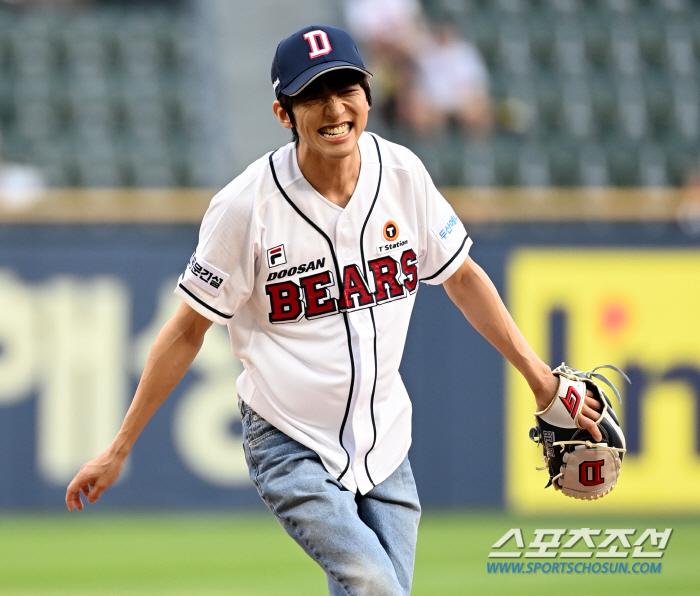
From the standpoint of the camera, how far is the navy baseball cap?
3.52 meters

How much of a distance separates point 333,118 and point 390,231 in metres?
0.45

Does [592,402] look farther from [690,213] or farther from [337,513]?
[690,213]

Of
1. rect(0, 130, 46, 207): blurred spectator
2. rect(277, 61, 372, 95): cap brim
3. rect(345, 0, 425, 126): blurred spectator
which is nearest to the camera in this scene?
rect(277, 61, 372, 95): cap brim

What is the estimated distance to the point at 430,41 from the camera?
11.0m

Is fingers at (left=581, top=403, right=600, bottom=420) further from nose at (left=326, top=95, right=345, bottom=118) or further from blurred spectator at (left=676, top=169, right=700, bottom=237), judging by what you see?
blurred spectator at (left=676, top=169, right=700, bottom=237)

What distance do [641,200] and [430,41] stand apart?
10.1 feet

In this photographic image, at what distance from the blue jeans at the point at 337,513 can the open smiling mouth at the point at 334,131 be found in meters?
0.95

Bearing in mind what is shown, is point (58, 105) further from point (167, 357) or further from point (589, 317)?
point (167, 357)

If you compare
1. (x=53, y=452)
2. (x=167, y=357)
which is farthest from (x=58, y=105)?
(x=167, y=357)

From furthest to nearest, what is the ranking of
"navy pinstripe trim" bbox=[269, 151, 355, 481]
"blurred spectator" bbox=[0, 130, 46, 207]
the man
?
"blurred spectator" bbox=[0, 130, 46, 207], "navy pinstripe trim" bbox=[269, 151, 355, 481], the man

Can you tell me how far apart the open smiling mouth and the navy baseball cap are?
0.46 ft

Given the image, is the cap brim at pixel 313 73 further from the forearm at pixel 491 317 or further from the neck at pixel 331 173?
the forearm at pixel 491 317

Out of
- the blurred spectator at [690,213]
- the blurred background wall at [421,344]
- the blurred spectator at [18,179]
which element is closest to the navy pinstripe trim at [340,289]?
the blurred background wall at [421,344]

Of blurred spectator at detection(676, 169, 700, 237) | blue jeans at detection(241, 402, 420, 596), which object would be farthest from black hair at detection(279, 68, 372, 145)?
blurred spectator at detection(676, 169, 700, 237)
